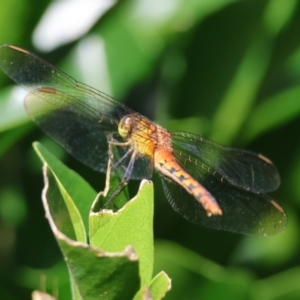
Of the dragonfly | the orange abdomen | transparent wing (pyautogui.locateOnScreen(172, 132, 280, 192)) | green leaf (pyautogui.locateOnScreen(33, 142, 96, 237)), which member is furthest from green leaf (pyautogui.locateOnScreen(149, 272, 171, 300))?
transparent wing (pyautogui.locateOnScreen(172, 132, 280, 192))

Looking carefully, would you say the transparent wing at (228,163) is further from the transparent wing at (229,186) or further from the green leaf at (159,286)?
the green leaf at (159,286)

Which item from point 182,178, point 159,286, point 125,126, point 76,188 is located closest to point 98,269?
point 159,286

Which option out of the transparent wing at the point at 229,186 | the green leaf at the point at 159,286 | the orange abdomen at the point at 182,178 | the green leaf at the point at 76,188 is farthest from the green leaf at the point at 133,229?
the transparent wing at the point at 229,186

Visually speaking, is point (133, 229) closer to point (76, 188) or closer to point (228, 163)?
point (76, 188)

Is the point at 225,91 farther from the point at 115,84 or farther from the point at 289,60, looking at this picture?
the point at 115,84

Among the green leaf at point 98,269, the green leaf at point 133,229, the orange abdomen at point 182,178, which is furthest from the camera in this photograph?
the orange abdomen at point 182,178
